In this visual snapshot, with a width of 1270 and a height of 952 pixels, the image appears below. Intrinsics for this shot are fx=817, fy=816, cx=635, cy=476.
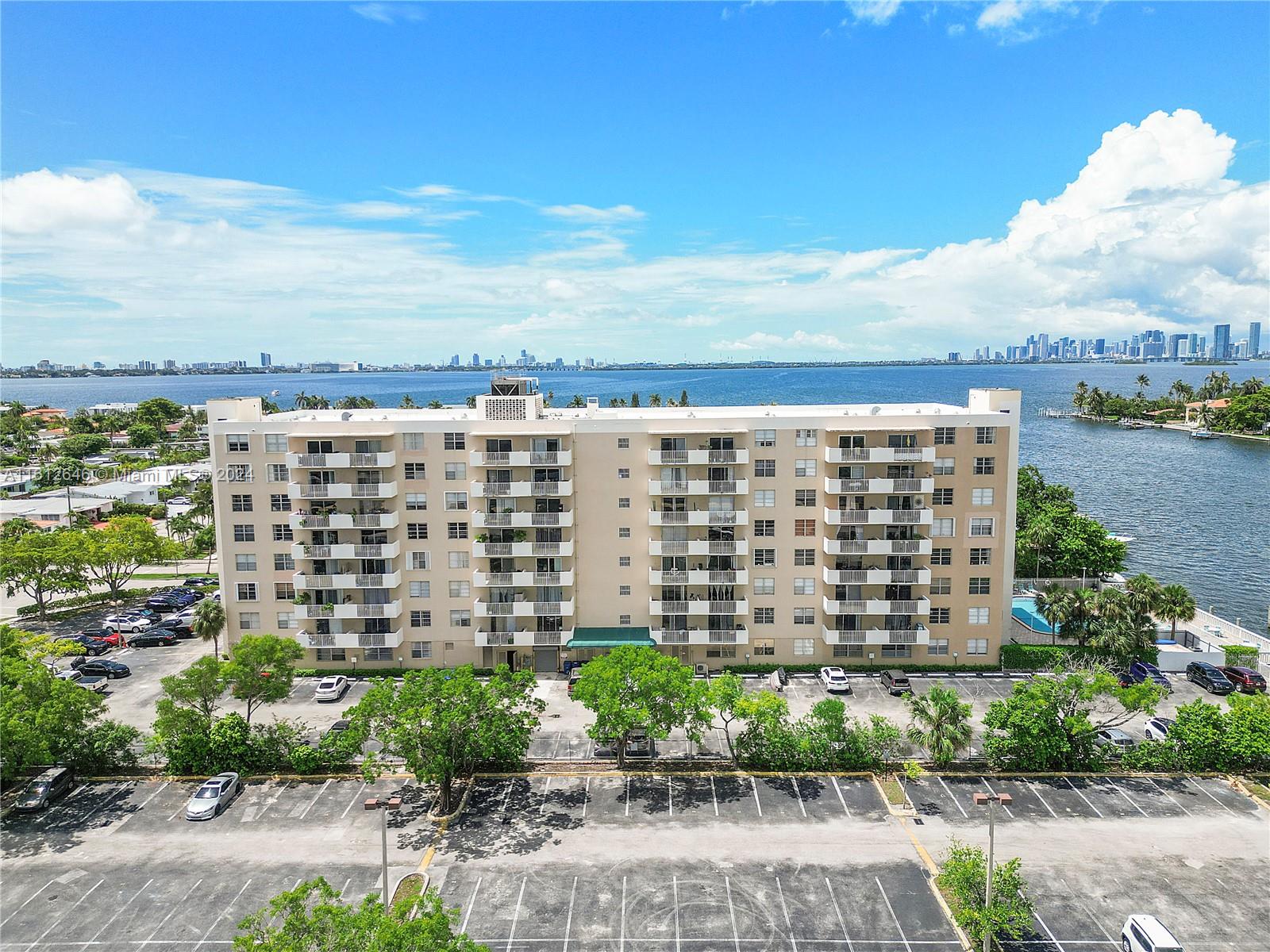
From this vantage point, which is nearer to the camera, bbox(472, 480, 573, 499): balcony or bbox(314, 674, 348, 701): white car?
bbox(314, 674, 348, 701): white car

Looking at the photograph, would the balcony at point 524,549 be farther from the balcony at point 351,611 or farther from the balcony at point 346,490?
the balcony at point 346,490

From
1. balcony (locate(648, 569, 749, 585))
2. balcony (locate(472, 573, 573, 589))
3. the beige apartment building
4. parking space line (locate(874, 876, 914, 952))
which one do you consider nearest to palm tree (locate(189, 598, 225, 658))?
the beige apartment building

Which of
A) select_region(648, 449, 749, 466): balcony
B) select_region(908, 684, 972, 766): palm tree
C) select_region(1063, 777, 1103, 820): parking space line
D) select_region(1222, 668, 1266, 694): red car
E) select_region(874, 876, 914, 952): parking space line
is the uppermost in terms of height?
select_region(648, 449, 749, 466): balcony

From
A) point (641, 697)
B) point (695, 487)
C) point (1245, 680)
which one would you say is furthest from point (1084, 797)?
point (695, 487)

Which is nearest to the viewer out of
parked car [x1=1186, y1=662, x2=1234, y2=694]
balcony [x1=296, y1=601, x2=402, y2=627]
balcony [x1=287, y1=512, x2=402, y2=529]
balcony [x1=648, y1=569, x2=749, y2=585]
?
parked car [x1=1186, y1=662, x2=1234, y2=694]

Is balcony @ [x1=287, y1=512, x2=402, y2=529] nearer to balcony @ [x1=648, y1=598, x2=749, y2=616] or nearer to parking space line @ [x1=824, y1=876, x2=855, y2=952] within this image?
balcony @ [x1=648, y1=598, x2=749, y2=616]

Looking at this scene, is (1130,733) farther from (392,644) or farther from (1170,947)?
(392,644)

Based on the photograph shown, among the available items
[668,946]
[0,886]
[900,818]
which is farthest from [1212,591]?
[0,886]

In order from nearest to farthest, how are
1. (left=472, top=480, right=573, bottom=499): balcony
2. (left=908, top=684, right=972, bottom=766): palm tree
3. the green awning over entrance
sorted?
1. (left=908, top=684, right=972, bottom=766): palm tree
2. the green awning over entrance
3. (left=472, top=480, right=573, bottom=499): balcony

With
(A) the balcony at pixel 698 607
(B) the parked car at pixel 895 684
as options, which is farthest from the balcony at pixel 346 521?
(B) the parked car at pixel 895 684
